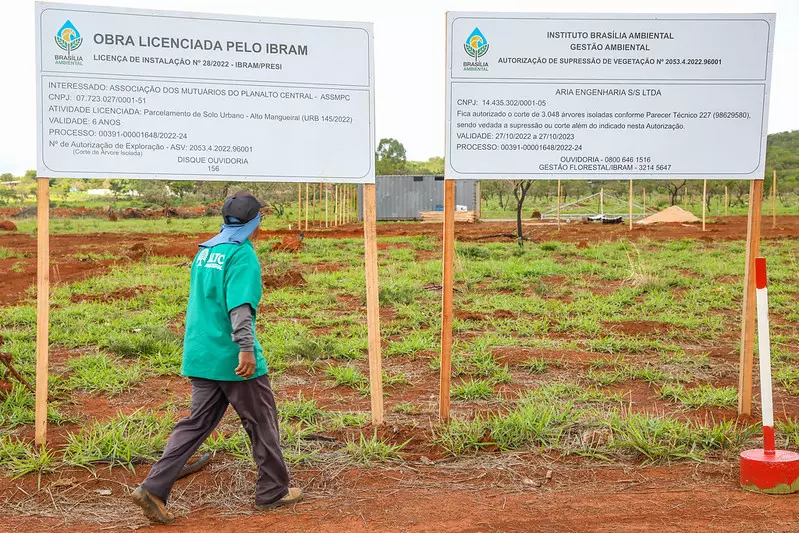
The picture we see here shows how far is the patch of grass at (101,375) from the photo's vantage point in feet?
20.4

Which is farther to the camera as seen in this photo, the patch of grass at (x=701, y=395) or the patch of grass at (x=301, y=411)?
the patch of grass at (x=701, y=395)

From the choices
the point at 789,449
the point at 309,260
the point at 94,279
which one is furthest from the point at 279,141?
the point at 309,260

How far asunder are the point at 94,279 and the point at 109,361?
596 centimetres

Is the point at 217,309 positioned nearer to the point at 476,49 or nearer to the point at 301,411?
the point at 301,411

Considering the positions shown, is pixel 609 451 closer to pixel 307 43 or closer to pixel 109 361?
pixel 307 43

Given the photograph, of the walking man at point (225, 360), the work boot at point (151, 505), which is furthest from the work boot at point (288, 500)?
the work boot at point (151, 505)

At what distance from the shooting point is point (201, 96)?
16.0 ft

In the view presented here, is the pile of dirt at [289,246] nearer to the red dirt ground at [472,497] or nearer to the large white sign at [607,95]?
the red dirt ground at [472,497]

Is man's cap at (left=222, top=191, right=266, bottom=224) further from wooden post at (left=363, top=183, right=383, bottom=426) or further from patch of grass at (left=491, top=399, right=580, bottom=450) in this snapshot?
patch of grass at (left=491, top=399, right=580, bottom=450)

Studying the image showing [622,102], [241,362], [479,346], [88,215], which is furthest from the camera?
[88,215]

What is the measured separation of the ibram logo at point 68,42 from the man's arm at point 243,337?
2.17m

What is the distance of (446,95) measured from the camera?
498 cm

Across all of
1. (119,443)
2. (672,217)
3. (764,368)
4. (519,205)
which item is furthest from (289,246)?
(672,217)

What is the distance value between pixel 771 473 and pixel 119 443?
373cm
